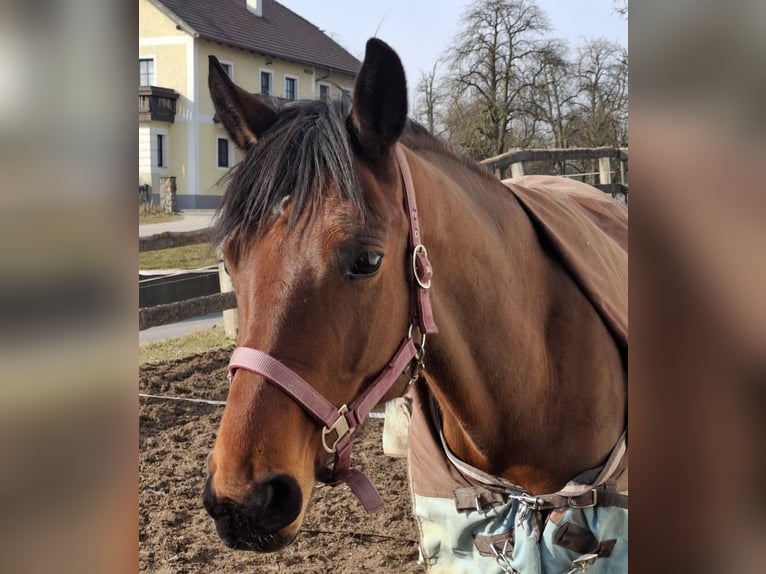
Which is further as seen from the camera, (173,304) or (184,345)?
(184,345)

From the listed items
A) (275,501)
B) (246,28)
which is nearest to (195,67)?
(246,28)

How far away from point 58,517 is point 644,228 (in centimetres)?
41

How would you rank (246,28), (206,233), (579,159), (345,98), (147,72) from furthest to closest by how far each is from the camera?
(579,159), (246,28), (147,72), (206,233), (345,98)

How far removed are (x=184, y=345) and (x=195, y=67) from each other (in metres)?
2.57

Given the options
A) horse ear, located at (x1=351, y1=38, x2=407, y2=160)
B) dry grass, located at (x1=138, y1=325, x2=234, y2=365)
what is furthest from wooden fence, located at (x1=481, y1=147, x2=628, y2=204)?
horse ear, located at (x1=351, y1=38, x2=407, y2=160)

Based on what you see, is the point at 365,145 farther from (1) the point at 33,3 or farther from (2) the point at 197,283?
(2) the point at 197,283

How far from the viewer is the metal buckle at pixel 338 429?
1.18m

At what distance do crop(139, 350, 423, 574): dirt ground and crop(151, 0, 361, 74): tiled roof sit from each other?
2563mm

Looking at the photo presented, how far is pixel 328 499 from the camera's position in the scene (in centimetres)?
356

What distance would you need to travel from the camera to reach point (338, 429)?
A: 1.19m

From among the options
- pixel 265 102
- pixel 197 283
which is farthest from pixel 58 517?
pixel 197 283

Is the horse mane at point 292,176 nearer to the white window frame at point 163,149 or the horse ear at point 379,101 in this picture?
the horse ear at point 379,101

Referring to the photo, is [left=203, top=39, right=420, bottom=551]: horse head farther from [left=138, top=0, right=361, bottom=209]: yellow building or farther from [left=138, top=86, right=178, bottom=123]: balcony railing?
[left=138, top=86, right=178, bottom=123]: balcony railing

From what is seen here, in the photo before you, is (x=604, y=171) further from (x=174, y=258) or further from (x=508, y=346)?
(x=508, y=346)
